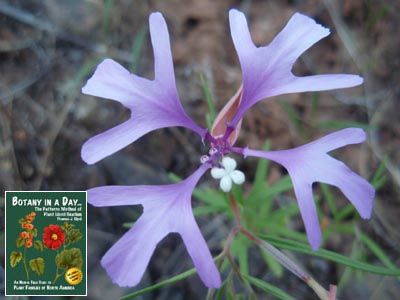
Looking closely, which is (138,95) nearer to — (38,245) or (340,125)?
(38,245)

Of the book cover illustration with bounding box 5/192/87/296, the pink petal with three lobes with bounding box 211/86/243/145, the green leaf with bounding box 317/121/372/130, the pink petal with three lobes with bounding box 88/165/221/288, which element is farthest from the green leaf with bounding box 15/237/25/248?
the green leaf with bounding box 317/121/372/130

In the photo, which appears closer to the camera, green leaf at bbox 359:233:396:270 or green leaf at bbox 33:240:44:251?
green leaf at bbox 33:240:44:251

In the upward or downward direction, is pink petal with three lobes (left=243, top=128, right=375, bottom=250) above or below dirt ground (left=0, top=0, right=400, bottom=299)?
below

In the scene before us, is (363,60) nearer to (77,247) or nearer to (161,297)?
(161,297)

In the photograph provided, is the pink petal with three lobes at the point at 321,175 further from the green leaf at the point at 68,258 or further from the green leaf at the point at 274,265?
the green leaf at the point at 274,265

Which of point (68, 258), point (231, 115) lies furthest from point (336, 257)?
point (68, 258)

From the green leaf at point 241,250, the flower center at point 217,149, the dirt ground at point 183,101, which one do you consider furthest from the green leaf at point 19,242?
the green leaf at point 241,250

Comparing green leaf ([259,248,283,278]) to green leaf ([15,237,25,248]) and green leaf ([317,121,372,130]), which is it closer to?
green leaf ([317,121,372,130])
